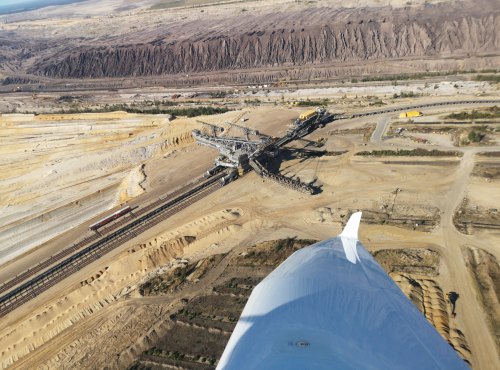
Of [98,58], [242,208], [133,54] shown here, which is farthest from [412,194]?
[98,58]

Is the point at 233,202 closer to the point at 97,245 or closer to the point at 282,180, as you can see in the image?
the point at 282,180

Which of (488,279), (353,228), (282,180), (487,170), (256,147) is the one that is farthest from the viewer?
(256,147)

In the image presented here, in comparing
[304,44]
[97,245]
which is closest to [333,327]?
[97,245]

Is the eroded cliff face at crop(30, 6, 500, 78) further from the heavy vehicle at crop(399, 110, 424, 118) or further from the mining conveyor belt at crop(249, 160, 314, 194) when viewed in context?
the mining conveyor belt at crop(249, 160, 314, 194)

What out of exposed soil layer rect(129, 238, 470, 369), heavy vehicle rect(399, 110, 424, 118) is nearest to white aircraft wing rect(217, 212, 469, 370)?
exposed soil layer rect(129, 238, 470, 369)

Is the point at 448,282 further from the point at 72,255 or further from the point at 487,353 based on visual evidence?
the point at 72,255
